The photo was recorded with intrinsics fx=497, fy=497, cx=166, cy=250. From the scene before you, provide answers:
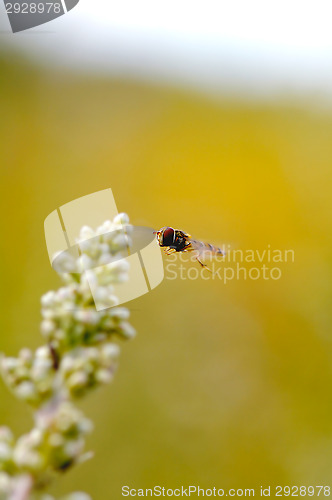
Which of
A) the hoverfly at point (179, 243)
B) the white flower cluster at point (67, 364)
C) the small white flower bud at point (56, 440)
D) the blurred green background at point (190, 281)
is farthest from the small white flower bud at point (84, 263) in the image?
the blurred green background at point (190, 281)

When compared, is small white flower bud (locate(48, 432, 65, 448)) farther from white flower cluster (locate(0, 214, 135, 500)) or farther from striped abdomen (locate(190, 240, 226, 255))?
striped abdomen (locate(190, 240, 226, 255))

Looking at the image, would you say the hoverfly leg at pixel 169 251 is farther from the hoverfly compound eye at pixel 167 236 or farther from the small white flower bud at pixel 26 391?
the small white flower bud at pixel 26 391

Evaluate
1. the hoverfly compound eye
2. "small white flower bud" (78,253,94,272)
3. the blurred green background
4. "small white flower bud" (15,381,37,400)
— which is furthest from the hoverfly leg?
"small white flower bud" (15,381,37,400)

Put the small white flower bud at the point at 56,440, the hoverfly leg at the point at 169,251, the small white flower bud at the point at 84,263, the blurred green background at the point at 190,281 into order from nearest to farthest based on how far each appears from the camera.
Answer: the small white flower bud at the point at 56,440 < the small white flower bud at the point at 84,263 < the hoverfly leg at the point at 169,251 < the blurred green background at the point at 190,281

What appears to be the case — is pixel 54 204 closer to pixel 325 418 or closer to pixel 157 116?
pixel 157 116

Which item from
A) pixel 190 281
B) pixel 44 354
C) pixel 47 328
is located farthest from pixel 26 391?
pixel 190 281

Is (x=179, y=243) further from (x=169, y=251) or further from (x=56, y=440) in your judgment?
(x=56, y=440)
